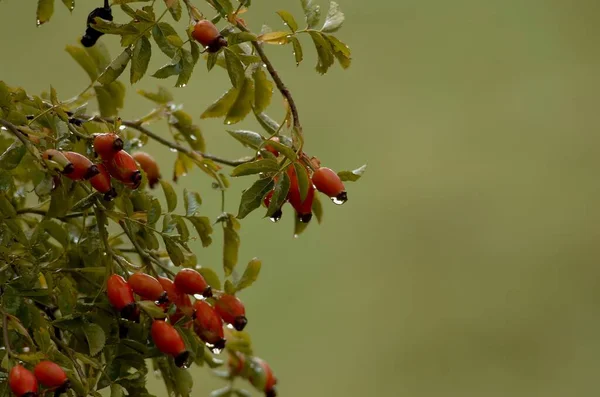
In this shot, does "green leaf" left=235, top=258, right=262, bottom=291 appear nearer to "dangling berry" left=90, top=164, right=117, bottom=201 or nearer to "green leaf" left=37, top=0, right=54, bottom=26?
"dangling berry" left=90, top=164, right=117, bottom=201

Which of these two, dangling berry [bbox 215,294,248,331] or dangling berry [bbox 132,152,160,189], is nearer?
dangling berry [bbox 215,294,248,331]

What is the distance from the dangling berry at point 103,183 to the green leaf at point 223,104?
13 cm

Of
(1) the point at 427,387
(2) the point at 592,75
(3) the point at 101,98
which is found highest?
(3) the point at 101,98

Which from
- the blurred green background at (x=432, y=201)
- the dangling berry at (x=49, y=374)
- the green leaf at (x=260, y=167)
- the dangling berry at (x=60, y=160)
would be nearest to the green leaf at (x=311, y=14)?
the green leaf at (x=260, y=167)

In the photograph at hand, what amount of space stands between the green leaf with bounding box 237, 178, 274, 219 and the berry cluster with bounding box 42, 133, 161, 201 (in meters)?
0.08

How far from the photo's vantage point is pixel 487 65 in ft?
11.0

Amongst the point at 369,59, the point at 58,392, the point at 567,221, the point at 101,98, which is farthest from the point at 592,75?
the point at 58,392

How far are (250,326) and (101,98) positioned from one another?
2178mm

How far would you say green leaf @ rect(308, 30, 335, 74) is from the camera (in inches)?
26.1

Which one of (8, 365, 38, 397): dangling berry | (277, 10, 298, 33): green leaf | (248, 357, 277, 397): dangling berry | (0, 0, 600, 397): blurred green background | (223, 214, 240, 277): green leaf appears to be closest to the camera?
(8, 365, 38, 397): dangling berry

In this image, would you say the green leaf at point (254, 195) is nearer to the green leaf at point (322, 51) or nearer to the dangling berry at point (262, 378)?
the green leaf at point (322, 51)

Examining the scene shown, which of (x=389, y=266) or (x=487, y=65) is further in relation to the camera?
(x=487, y=65)

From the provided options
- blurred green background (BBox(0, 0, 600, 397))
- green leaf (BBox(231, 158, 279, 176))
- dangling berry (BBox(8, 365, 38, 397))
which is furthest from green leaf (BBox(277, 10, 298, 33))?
blurred green background (BBox(0, 0, 600, 397))

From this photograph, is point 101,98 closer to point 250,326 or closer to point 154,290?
point 154,290
